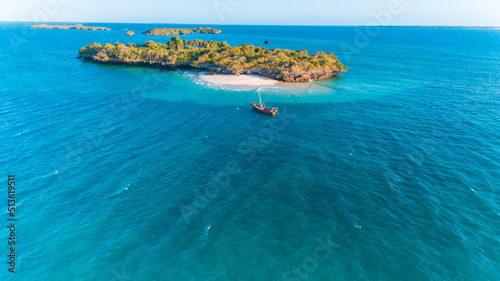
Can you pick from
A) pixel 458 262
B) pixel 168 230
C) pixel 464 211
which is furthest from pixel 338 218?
pixel 168 230

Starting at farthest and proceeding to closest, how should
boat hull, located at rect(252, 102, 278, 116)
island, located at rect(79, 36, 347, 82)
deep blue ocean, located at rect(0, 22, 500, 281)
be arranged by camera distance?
island, located at rect(79, 36, 347, 82) → boat hull, located at rect(252, 102, 278, 116) → deep blue ocean, located at rect(0, 22, 500, 281)

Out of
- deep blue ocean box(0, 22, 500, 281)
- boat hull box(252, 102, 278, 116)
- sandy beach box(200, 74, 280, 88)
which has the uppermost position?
sandy beach box(200, 74, 280, 88)

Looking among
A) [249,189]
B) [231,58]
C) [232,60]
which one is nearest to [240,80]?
[232,60]

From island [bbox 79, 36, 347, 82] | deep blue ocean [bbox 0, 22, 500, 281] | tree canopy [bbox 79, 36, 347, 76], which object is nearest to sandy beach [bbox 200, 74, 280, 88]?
island [bbox 79, 36, 347, 82]

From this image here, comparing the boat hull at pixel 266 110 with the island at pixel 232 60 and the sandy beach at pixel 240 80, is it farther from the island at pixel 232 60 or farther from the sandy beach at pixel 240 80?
the island at pixel 232 60

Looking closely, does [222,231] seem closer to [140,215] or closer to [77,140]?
[140,215]

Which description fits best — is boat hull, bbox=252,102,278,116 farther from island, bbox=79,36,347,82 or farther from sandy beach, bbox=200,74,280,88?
island, bbox=79,36,347,82

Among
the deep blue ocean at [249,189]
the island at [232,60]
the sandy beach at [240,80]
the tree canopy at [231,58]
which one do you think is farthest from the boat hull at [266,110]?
the tree canopy at [231,58]
